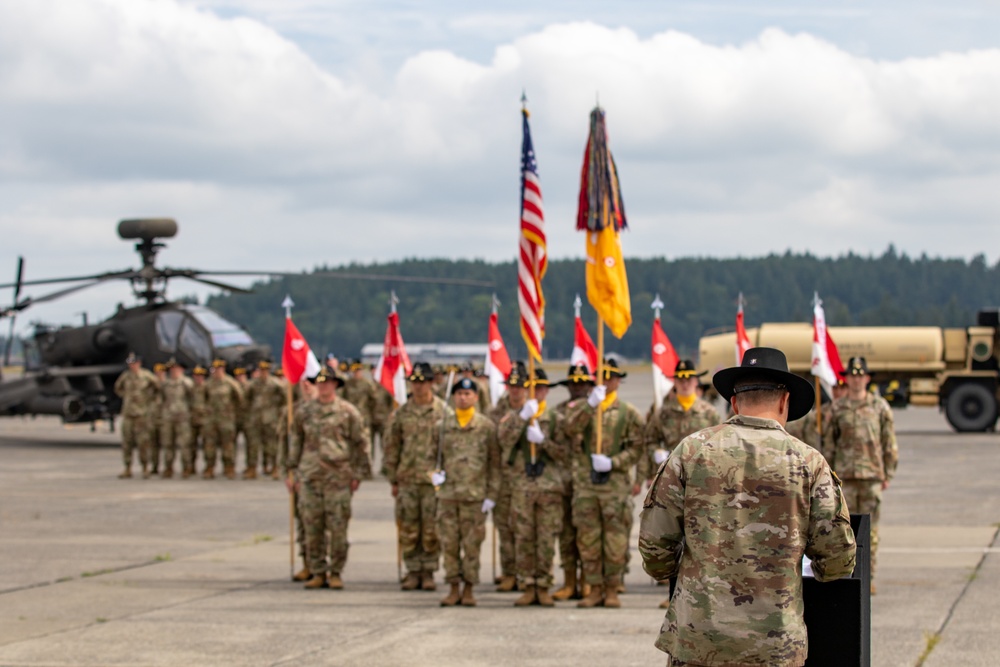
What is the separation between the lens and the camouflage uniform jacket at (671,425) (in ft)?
39.3

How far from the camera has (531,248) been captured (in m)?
12.4

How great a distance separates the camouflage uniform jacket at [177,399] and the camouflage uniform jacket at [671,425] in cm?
1297

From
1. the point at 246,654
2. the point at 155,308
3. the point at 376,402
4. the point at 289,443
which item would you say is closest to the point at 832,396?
the point at 289,443

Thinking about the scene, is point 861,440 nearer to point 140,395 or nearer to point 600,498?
point 600,498

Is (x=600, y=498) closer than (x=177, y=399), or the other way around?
(x=600, y=498)

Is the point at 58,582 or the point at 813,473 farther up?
the point at 813,473

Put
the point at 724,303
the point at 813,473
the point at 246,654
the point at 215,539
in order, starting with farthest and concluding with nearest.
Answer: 1. the point at 724,303
2. the point at 215,539
3. the point at 246,654
4. the point at 813,473

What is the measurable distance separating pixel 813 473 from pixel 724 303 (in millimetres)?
182799

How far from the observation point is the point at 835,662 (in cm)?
506

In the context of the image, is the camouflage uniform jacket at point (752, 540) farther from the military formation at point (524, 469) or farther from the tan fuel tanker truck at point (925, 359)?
the tan fuel tanker truck at point (925, 359)

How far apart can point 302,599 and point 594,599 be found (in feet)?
7.77

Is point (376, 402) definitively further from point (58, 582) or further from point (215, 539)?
point (58, 582)

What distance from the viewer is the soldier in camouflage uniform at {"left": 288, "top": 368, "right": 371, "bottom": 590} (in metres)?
12.0

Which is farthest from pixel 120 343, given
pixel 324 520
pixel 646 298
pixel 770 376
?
pixel 646 298
